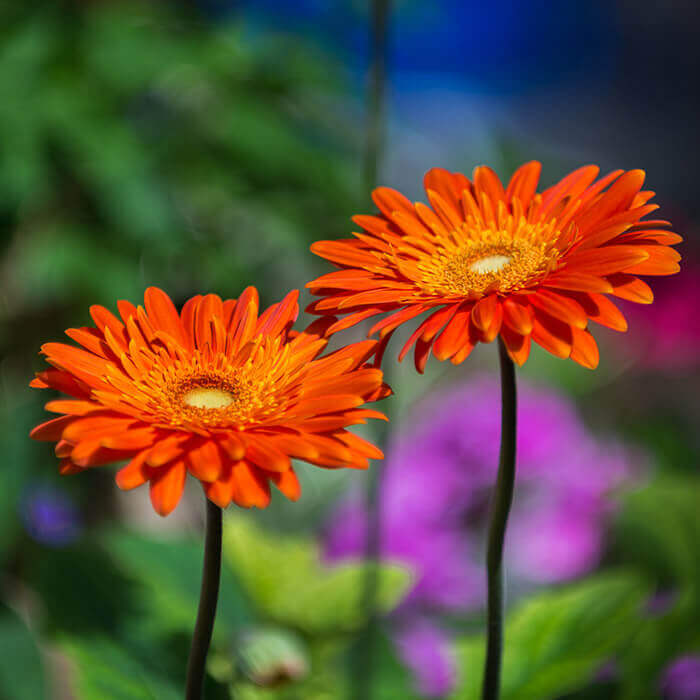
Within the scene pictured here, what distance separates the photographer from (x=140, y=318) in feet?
0.73

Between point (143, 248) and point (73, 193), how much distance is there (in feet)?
0.34

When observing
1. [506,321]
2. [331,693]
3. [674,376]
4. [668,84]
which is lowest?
[331,693]

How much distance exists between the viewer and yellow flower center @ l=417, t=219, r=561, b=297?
23cm

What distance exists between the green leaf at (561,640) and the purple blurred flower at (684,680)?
0.46ft

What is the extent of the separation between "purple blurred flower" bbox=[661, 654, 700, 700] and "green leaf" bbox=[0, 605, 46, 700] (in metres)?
0.32

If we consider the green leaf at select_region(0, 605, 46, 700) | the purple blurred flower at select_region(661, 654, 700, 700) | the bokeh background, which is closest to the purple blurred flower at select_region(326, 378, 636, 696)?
the bokeh background

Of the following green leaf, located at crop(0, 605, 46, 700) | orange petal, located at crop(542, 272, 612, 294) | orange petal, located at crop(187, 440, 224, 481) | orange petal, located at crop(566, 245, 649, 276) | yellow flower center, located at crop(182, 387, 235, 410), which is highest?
orange petal, located at crop(566, 245, 649, 276)

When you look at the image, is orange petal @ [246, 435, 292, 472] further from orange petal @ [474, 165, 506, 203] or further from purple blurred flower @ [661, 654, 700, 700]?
purple blurred flower @ [661, 654, 700, 700]

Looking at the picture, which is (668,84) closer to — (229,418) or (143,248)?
(143,248)

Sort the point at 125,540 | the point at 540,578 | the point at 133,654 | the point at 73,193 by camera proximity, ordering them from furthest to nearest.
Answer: the point at 73,193 < the point at 540,578 < the point at 125,540 < the point at 133,654

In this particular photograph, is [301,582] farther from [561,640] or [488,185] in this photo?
[488,185]


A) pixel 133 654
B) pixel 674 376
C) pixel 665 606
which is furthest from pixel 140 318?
pixel 674 376

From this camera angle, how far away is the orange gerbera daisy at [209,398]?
187 mm

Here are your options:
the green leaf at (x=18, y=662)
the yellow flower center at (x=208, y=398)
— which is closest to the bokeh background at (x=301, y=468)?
the green leaf at (x=18, y=662)
